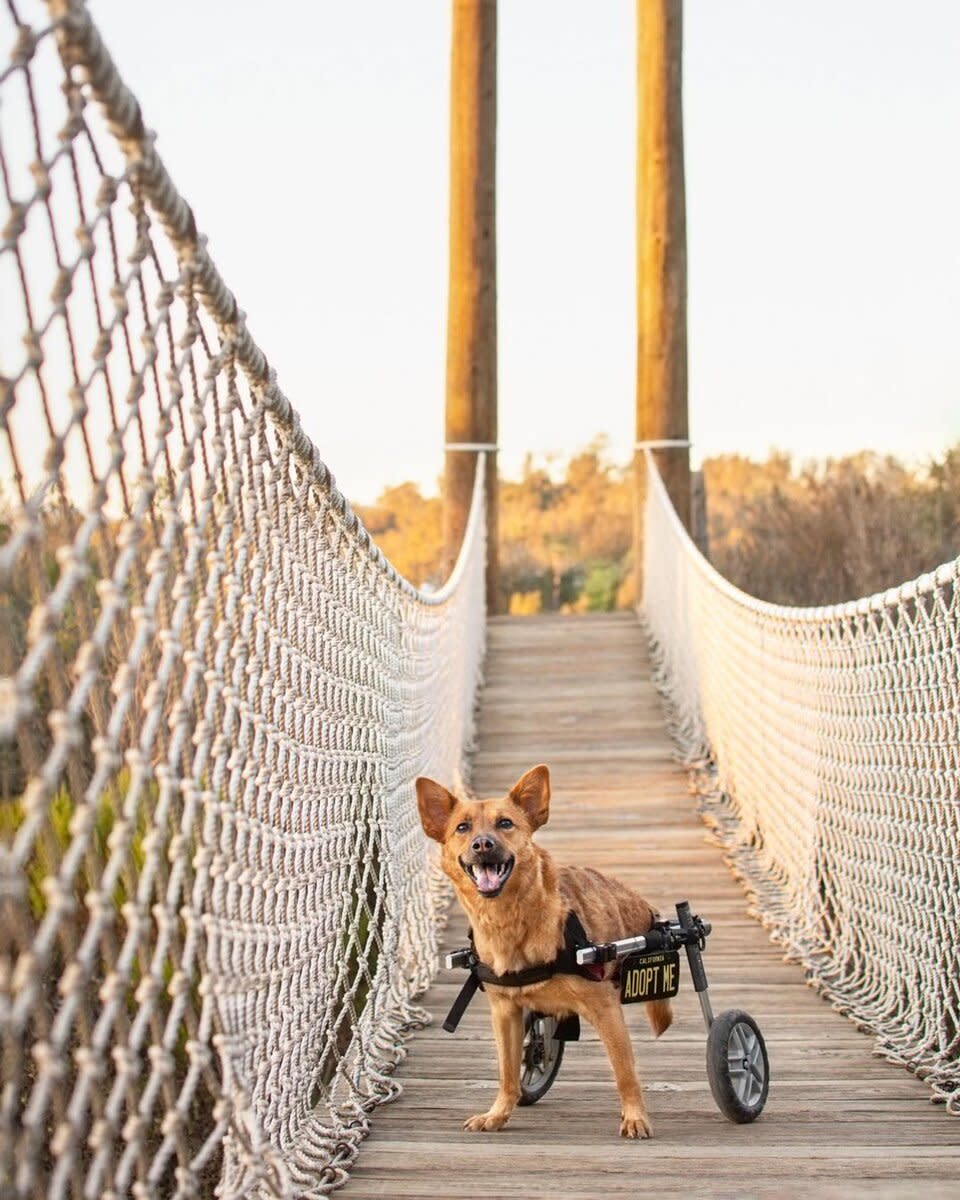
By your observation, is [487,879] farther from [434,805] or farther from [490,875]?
[434,805]

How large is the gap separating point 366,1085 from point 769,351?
40.4 ft

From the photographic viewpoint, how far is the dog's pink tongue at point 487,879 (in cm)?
242

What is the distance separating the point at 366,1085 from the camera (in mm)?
2721

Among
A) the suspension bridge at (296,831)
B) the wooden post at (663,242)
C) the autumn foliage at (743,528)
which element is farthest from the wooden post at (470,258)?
the suspension bridge at (296,831)

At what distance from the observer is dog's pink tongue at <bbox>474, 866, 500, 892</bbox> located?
7.93 feet

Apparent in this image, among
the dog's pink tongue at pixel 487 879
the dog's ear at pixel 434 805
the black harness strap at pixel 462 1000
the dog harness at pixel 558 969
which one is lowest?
the black harness strap at pixel 462 1000

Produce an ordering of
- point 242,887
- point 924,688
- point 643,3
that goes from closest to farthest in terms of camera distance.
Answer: point 242,887 < point 924,688 < point 643,3

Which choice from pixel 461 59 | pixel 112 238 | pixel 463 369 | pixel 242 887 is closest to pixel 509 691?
pixel 463 369

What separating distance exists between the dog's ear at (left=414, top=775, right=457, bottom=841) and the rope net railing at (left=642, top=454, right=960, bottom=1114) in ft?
2.53

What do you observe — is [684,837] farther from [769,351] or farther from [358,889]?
[769,351]

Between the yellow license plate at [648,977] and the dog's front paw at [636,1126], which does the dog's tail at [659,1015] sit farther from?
the dog's front paw at [636,1126]

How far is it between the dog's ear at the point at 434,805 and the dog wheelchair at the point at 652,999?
0.19 meters

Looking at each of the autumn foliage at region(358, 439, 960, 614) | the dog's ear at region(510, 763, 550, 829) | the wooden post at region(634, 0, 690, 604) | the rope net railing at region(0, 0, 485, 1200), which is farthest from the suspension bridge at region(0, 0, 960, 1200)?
the autumn foliage at region(358, 439, 960, 614)

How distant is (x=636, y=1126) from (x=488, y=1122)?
22 centimetres
